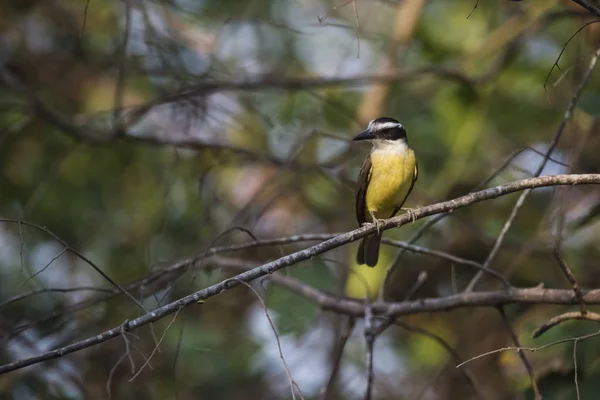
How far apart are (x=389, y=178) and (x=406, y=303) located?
0.86 metres

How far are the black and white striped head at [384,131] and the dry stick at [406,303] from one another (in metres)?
1.15

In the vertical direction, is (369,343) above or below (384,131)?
below

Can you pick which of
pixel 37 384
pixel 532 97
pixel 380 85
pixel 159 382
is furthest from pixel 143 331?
pixel 532 97

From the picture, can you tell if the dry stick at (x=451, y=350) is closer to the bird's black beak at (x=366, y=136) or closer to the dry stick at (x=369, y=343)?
the dry stick at (x=369, y=343)

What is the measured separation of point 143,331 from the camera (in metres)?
5.57

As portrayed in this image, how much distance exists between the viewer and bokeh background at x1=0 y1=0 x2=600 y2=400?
5098 millimetres

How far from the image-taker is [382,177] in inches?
181

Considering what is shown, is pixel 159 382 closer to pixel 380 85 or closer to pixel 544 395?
pixel 380 85

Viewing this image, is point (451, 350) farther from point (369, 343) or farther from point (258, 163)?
point (258, 163)

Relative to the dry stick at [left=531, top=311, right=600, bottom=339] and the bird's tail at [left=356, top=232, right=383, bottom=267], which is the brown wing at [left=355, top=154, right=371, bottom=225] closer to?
the bird's tail at [left=356, top=232, right=383, bottom=267]

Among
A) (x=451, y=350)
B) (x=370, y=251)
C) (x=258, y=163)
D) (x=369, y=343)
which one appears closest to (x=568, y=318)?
→ (x=451, y=350)

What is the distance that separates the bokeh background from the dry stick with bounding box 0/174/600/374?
0.79 m

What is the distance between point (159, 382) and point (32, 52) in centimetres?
280

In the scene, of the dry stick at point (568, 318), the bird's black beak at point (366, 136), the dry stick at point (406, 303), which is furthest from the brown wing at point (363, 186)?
the dry stick at point (568, 318)
